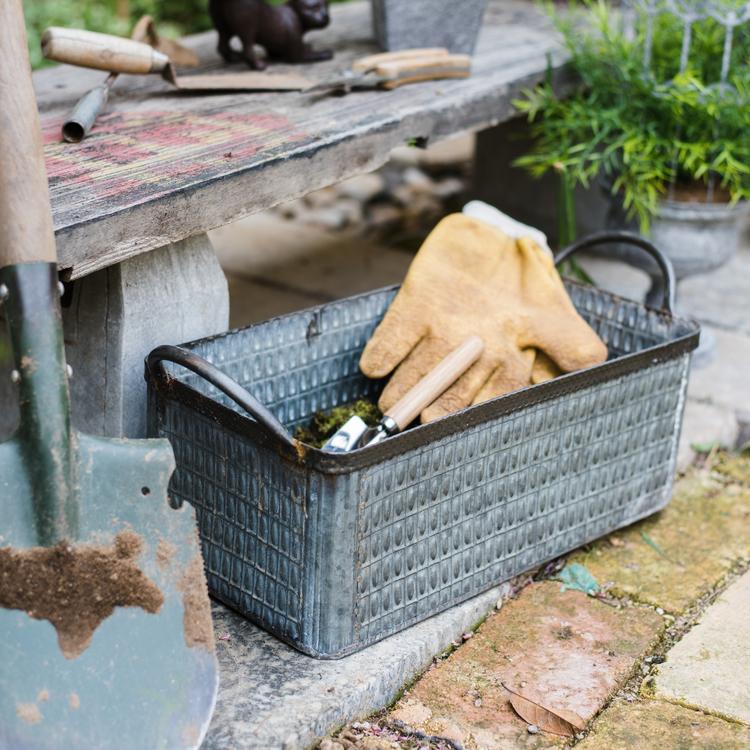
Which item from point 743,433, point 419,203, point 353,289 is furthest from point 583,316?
point 419,203

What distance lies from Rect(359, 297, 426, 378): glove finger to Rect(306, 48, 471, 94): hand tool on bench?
56 cm

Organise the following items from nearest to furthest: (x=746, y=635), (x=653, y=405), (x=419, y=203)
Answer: (x=746, y=635) → (x=653, y=405) → (x=419, y=203)

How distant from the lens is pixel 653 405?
82.7 inches

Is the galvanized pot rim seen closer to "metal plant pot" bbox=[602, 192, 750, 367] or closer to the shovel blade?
"metal plant pot" bbox=[602, 192, 750, 367]

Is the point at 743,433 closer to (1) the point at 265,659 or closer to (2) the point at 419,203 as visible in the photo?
(1) the point at 265,659

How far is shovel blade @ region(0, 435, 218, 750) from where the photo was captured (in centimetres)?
146

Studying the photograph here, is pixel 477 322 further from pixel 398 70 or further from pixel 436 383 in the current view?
pixel 398 70

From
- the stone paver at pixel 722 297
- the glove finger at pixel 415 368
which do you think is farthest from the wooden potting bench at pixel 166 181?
the stone paver at pixel 722 297

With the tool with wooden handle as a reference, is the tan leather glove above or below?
below

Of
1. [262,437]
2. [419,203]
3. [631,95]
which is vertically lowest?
[419,203]

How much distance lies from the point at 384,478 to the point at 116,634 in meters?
0.44

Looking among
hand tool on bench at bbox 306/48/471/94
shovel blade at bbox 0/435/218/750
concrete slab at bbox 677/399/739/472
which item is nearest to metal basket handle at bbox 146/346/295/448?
shovel blade at bbox 0/435/218/750

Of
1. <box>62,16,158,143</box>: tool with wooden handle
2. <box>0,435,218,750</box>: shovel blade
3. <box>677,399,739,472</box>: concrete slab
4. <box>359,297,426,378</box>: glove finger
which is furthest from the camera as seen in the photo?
<box>677,399,739,472</box>: concrete slab

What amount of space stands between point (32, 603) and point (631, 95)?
6.04ft
